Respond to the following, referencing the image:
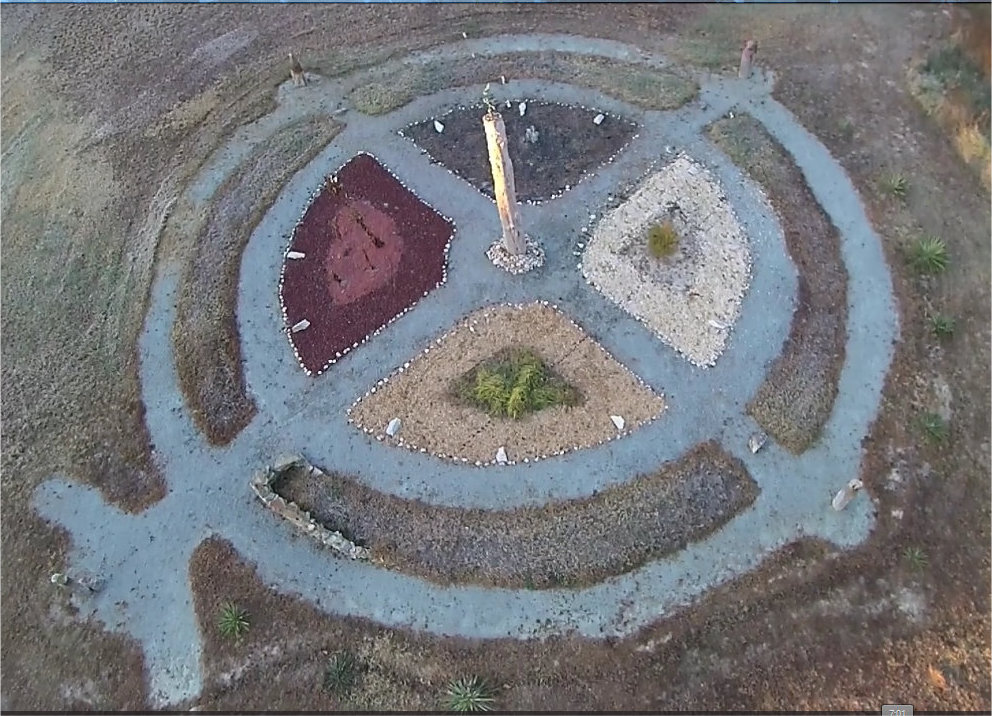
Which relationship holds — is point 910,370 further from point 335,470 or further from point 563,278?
point 335,470

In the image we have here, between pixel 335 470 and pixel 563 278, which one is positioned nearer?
pixel 335 470

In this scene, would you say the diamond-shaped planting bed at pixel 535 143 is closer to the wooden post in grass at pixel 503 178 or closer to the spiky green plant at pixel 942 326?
the wooden post in grass at pixel 503 178

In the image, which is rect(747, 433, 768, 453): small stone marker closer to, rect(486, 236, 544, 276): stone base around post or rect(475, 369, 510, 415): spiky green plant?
rect(475, 369, 510, 415): spiky green plant

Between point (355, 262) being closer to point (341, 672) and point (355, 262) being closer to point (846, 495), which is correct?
point (341, 672)

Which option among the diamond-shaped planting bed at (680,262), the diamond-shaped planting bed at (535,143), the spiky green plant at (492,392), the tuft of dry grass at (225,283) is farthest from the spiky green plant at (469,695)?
the diamond-shaped planting bed at (535,143)

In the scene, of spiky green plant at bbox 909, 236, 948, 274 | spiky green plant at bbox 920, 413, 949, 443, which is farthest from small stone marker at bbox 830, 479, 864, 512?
spiky green plant at bbox 909, 236, 948, 274

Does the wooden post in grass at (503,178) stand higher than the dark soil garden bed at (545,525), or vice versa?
the wooden post in grass at (503,178)

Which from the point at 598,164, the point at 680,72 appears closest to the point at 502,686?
the point at 598,164
